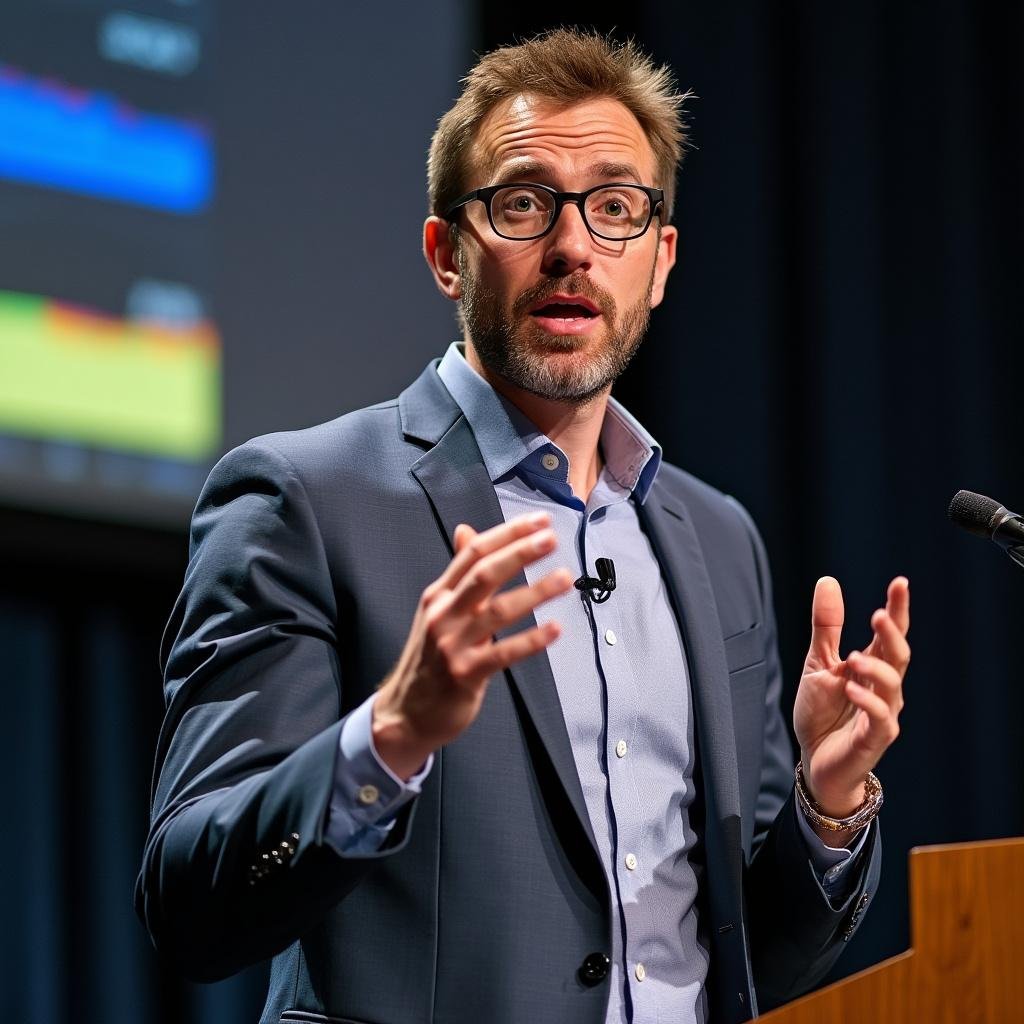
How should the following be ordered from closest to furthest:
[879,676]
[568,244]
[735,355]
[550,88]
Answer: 1. [879,676]
2. [568,244]
3. [550,88]
4. [735,355]

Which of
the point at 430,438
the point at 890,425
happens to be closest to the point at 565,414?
the point at 430,438

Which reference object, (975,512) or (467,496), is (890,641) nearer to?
(975,512)

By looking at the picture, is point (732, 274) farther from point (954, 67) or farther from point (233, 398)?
point (233, 398)

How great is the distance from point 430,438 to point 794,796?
Result: 2.20ft

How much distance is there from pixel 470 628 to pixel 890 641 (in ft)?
1.80

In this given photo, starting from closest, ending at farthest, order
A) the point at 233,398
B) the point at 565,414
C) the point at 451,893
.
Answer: the point at 451,893 < the point at 565,414 < the point at 233,398

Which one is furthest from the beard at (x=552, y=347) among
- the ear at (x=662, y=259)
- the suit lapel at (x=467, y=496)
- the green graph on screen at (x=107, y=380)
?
the green graph on screen at (x=107, y=380)

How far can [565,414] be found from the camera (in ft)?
7.06

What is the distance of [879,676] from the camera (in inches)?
65.3

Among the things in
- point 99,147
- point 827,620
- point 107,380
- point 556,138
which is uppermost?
point 99,147

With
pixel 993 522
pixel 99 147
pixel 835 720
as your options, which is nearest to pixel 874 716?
pixel 835 720

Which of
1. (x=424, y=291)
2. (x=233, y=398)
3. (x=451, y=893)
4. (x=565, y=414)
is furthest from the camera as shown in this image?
(x=424, y=291)

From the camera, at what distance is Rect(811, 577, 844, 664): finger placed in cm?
183

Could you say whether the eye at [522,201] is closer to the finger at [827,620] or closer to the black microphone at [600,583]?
the black microphone at [600,583]
